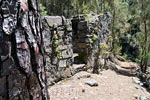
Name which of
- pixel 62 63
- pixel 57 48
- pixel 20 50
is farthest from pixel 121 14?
pixel 20 50

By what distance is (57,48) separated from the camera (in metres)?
4.16

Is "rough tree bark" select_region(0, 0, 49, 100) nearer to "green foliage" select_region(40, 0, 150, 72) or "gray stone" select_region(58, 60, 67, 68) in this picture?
"gray stone" select_region(58, 60, 67, 68)

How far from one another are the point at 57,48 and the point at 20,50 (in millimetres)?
2869

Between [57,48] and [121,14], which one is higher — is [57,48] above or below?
below

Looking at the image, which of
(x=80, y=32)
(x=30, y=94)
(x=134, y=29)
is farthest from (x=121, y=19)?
(x=30, y=94)

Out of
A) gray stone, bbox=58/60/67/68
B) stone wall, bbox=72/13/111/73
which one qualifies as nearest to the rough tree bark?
gray stone, bbox=58/60/67/68

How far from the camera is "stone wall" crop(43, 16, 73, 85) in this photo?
155 inches

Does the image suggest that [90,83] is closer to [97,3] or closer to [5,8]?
[5,8]

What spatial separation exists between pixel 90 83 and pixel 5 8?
A: 3.70m

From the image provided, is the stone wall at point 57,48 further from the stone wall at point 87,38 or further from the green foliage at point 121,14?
the green foliage at point 121,14

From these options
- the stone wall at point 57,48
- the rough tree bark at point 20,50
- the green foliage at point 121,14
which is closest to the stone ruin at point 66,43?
the stone wall at point 57,48

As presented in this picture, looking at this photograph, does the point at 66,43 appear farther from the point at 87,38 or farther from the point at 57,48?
the point at 87,38

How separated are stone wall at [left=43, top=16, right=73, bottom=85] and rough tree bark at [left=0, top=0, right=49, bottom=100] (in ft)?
7.91

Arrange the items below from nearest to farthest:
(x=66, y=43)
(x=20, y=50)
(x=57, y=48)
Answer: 1. (x=20, y=50)
2. (x=57, y=48)
3. (x=66, y=43)
